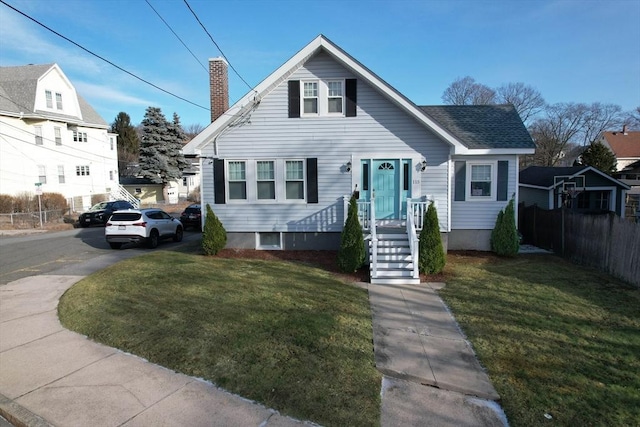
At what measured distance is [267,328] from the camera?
579cm

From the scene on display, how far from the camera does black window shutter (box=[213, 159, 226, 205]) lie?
41.2 ft

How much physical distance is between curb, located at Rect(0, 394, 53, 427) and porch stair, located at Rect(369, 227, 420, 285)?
22.5 ft

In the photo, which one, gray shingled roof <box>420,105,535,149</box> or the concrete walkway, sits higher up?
gray shingled roof <box>420,105,535,149</box>

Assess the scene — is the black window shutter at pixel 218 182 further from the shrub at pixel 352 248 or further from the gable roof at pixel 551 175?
the gable roof at pixel 551 175

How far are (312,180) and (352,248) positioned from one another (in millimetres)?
3262

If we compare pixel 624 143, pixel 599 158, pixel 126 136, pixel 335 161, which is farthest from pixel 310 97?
pixel 126 136

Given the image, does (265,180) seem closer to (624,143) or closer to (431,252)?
(431,252)

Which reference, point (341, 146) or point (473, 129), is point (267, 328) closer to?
point (341, 146)

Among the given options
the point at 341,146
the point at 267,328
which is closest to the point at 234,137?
the point at 341,146

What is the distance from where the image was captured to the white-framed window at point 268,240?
42.3 feet

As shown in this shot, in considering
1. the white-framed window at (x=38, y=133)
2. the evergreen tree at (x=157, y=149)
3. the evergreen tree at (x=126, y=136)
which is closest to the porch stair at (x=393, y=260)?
the white-framed window at (x=38, y=133)

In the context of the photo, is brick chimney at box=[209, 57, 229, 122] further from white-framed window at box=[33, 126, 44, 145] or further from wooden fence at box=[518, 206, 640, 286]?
white-framed window at box=[33, 126, 44, 145]

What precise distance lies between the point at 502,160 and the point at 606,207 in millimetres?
→ 14181

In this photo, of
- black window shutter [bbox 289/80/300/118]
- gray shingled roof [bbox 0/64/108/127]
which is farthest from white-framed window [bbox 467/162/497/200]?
gray shingled roof [bbox 0/64/108/127]
